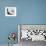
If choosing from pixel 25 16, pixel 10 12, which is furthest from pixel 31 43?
pixel 10 12

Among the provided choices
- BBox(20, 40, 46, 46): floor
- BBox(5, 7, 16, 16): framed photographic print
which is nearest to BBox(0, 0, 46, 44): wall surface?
BBox(5, 7, 16, 16): framed photographic print

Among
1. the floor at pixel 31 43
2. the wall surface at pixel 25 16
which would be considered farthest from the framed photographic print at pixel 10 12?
the floor at pixel 31 43

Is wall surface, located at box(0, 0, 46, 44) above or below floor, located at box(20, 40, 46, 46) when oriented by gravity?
above

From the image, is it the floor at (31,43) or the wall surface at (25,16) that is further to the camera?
the wall surface at (25,16)

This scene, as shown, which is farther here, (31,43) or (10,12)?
(10,12)

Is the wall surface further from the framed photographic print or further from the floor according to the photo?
the floor

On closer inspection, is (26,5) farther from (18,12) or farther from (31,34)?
(31,34)

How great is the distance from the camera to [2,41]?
3.50 meters

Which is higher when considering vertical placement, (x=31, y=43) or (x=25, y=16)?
(x=25, y=16)

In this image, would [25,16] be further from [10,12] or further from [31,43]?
[31,43]

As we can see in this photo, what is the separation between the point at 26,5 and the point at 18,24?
1.89ft

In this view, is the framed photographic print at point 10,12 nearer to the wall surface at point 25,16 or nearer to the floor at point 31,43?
the wall surface at point 25,16

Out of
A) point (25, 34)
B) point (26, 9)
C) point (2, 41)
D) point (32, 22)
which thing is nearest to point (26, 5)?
point (26, 9)

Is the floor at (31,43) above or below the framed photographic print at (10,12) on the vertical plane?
below
